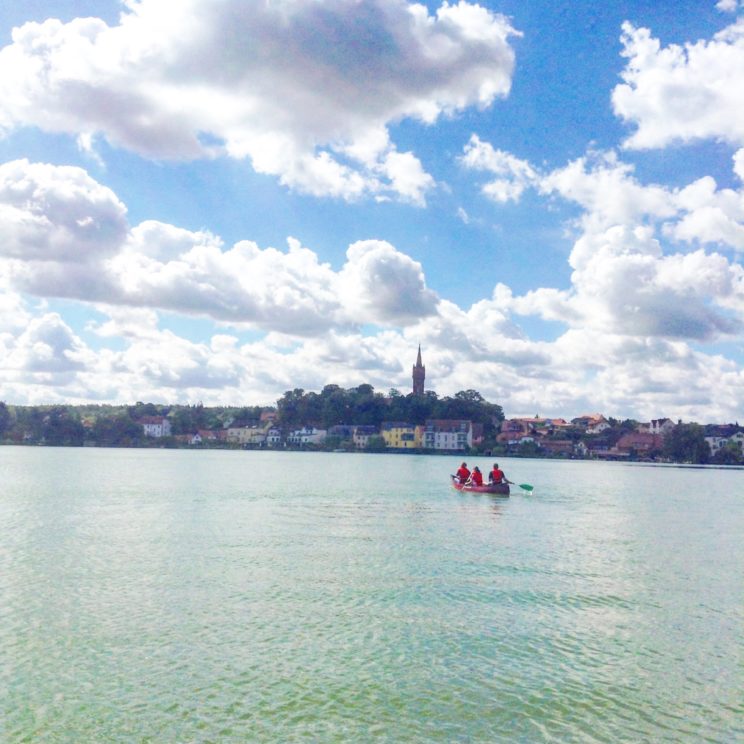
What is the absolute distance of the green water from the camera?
501 inches

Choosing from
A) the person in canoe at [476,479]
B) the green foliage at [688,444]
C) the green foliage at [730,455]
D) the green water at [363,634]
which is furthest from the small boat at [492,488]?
the green foliage at [730,455]

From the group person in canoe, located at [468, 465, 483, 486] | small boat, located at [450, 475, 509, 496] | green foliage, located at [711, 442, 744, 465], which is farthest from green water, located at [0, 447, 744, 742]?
green foliage, located at [711, 442, 744, 465]

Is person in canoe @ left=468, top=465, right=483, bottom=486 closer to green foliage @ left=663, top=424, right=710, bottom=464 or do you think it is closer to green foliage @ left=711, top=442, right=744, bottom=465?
green foliage @ left=663, top=424, right=710, bottom=464

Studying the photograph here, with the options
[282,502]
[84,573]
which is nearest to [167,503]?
[282,502]

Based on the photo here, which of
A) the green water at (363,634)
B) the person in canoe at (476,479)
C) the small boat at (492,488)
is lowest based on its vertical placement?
the green water at (363,634)

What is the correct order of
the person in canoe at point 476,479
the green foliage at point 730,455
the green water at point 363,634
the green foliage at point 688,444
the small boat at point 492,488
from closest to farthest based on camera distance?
the green water at point 363,634
the small boat at point 492,488
the person in canoe at point 476,479
the green foliage at point 688,444
the green foliage at point 730,455

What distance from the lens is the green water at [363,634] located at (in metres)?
12.7

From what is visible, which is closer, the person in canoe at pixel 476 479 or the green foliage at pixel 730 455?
the person in canoe at pixel 476 479

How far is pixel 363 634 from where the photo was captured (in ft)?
57.8

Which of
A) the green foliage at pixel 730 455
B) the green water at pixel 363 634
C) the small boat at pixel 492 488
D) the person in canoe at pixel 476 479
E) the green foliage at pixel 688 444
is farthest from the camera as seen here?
the green foliage at pixel 730 455

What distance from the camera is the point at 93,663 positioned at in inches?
597

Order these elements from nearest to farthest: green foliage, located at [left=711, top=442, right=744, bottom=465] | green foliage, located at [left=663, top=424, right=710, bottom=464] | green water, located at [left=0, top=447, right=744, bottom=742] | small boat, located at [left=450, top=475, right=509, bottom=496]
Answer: green water, located at [left=0, top=447, right=744, bottom=742], small boat, located at [left=450, top=475, right=509, bottom=496], green foliage, located at [left=663, top=424, right=710, bottom=464], green foliage, located at [left=711, top=442, right=744, bottom=465]

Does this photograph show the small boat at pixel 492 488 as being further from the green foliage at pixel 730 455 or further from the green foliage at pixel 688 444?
the green foliage at pixel 730 455

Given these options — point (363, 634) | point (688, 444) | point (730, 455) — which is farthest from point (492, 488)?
point (730, 455)
